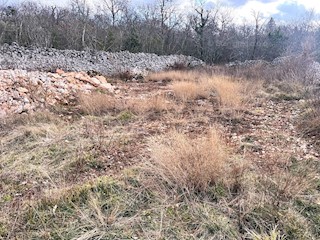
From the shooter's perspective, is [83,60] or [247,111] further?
[83,60]

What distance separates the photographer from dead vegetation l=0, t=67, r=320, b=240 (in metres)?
1.96

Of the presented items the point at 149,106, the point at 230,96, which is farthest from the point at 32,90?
the point at 230,96

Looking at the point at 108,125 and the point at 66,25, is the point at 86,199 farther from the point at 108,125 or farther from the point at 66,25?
the point at 66,25

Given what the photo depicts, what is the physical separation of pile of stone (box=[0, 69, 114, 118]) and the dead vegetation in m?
1.22

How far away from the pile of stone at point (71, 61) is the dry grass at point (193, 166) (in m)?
8.62

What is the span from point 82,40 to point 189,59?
717 cm

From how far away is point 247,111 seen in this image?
195 inches

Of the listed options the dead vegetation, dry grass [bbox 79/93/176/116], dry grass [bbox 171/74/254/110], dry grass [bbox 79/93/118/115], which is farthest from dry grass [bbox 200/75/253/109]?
dry grass [bbox 79/93/118/115]

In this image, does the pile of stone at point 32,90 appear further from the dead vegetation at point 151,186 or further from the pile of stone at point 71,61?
the pile of stone at point 71,61

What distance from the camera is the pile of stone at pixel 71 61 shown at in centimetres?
1026

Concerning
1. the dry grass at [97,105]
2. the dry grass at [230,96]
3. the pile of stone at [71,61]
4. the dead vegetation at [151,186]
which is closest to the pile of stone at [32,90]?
the dry grass at [97,105]

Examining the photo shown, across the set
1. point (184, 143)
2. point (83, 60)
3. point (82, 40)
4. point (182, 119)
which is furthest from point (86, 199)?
point (82, 40)

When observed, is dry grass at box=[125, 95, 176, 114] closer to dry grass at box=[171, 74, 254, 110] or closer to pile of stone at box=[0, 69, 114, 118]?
dry grass at box=[171, 74, 254, 110]

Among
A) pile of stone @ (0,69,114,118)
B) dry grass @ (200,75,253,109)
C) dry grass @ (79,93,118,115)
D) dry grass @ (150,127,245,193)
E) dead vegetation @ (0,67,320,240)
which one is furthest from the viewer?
dry grass @ (200,75,253,109)
